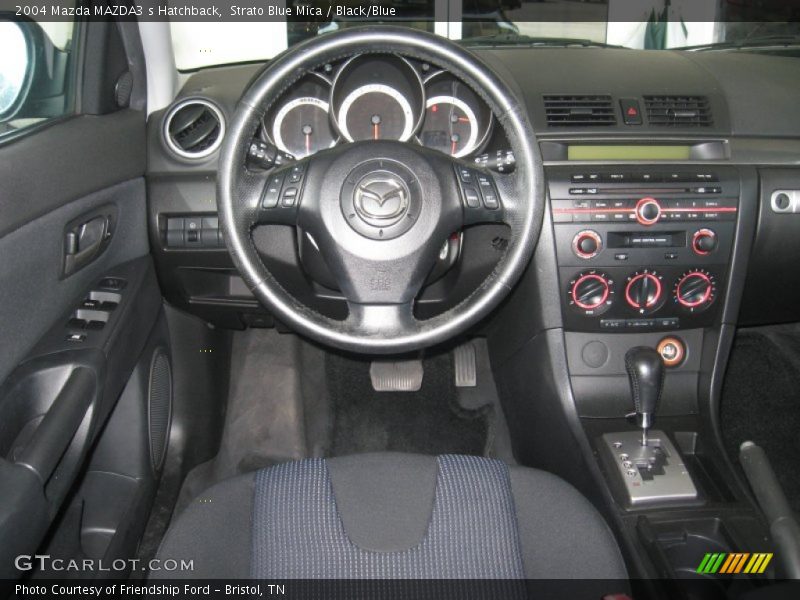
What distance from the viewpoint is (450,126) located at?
6.02ft

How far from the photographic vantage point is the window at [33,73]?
1.58 metres

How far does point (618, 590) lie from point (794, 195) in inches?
44.1

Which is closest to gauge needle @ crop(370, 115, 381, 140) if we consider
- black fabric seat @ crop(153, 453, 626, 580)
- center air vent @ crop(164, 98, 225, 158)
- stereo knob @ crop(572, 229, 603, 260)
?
center air vent @ crop(164, 98, 225, 158)

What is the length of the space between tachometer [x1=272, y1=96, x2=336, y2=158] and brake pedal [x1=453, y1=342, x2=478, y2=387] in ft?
3.38

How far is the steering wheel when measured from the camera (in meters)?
1.46

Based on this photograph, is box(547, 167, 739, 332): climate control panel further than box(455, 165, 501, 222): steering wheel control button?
A: Yes

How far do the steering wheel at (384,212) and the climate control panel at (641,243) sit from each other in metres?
0.32

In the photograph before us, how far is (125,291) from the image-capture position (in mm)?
1837

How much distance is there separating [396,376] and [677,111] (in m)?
1.16

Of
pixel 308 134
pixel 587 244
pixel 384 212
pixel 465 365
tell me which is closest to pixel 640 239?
pixel 587 244

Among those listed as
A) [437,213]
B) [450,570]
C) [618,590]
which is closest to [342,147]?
[437,213]

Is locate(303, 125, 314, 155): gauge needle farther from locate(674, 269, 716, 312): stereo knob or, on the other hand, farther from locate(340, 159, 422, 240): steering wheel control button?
locate(674, 269, 716, 312): stereo knob

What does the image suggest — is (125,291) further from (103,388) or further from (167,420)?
(167,420)

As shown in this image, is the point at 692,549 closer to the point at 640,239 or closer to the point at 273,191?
the point at 640,239
